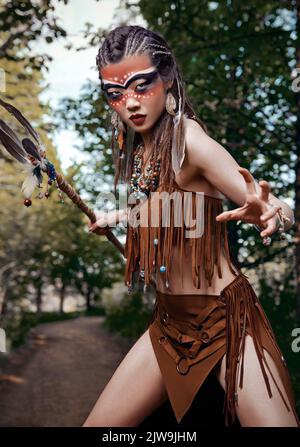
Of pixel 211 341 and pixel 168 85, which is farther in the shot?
pixel 168 85

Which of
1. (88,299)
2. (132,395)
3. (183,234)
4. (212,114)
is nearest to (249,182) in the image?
(183,234)

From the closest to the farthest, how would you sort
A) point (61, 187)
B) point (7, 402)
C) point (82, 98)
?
point (61, 187), point (82, 98), point (7, 402)

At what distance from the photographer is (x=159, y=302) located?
7.64ft

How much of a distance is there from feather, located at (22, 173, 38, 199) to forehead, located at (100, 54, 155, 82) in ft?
1.84

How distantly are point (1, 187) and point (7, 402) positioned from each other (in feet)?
25.0

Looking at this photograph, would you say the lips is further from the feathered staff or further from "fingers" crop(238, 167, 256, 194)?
"fingers" crop(238, 167, 256, 194)

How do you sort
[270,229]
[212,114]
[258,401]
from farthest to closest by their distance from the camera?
[212,114] < [258,401] < [270,229]

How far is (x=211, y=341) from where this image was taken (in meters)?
2.10

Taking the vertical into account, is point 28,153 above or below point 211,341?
above

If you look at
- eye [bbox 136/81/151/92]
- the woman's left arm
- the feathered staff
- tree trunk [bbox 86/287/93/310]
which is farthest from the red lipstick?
tree trunk [bbox 86/287/93/310]

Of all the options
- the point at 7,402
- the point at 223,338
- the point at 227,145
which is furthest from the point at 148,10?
the point at 7,402

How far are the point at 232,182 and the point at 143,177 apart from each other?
1.58ft

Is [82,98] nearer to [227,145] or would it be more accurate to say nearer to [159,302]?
[227,145]

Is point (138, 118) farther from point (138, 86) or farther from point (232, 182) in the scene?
point (232, 182)
